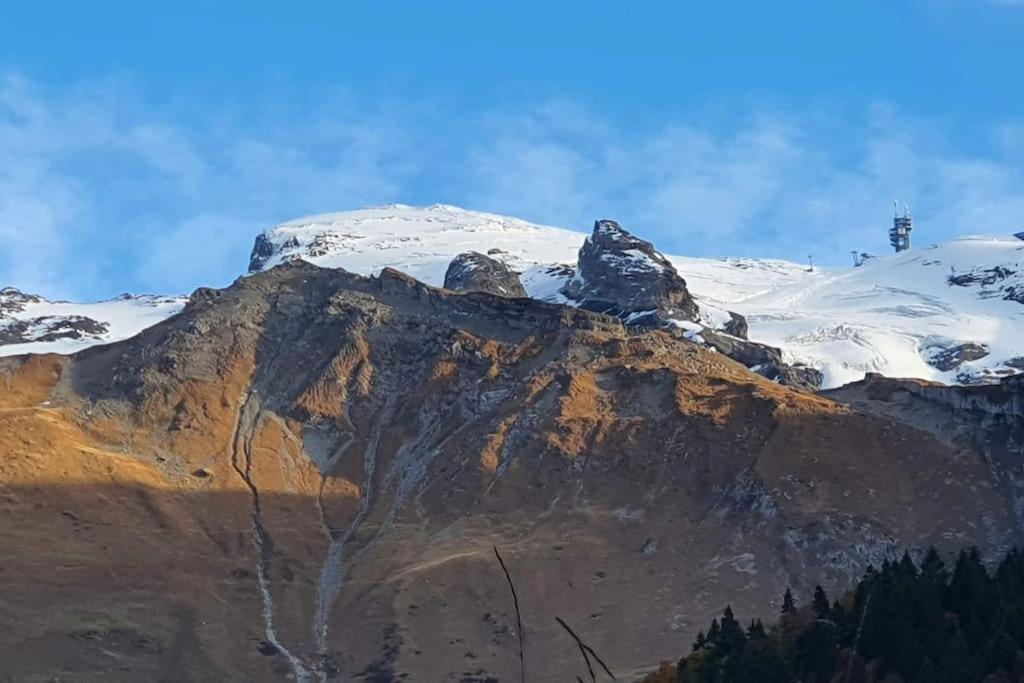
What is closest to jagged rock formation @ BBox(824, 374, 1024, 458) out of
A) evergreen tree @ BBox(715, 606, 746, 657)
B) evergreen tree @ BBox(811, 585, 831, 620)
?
evergreen tree @ BBox(811, 585, 831, 620)

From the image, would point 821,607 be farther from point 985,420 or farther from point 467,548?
point 985,420

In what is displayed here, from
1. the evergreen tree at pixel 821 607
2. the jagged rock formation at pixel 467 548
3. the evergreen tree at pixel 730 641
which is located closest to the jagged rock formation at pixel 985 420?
the jagged rock formation at pixel 467 548

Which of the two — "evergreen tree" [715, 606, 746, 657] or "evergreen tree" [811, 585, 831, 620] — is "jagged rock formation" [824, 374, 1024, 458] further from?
"evergreen tree" [715, 606, 746, 657]

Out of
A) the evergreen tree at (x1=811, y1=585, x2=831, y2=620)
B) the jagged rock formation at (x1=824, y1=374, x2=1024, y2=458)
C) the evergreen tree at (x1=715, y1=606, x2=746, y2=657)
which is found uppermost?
the jagged rock formation at (x1=824, y1=374, x2=1024, y2=458)

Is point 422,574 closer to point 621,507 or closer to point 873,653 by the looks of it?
point 621,507

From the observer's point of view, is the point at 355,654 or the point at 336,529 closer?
the point at 355,654

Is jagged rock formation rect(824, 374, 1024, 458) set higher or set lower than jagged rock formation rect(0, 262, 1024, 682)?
higher

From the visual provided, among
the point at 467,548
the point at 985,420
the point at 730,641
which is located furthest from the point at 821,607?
the point at 985,420

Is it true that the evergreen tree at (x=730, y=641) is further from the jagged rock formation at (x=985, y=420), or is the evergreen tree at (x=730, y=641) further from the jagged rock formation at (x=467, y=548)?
the jagged rock formation at (x=985, y=420)

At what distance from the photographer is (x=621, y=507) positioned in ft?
623

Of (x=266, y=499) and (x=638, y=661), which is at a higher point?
(x=266, y=499)

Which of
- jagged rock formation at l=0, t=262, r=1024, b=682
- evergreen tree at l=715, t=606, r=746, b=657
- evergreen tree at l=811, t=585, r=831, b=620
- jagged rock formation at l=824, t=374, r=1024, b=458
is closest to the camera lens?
evergreen tree at l=715, t=606, r=746, b=657

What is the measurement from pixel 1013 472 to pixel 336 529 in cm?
6999

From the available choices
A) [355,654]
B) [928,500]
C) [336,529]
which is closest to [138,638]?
[355,654]
